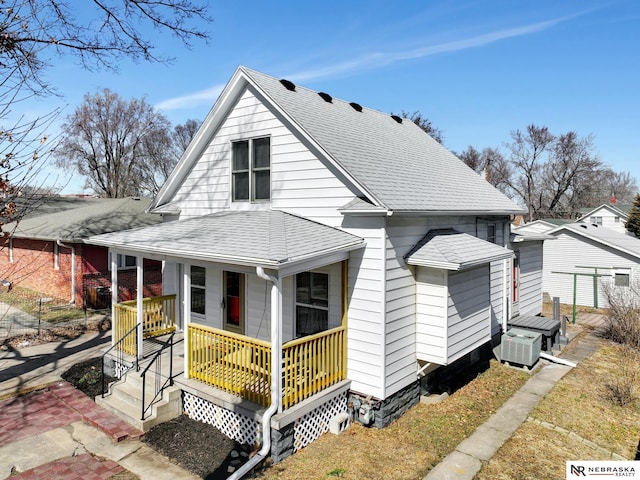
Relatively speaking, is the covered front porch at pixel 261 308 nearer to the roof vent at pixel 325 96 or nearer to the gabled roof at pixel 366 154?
the gabled roof at pixel 366 154

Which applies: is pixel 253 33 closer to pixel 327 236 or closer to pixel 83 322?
pixel 327 236

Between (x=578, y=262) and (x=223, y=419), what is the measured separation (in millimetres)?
21273

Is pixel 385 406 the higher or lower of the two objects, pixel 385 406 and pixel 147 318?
the lower

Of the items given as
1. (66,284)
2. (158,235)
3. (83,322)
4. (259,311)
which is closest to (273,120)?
(158,235)

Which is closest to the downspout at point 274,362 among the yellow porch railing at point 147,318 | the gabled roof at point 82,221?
the yellow porch railing at point 147,318

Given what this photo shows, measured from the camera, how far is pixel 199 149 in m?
10.9

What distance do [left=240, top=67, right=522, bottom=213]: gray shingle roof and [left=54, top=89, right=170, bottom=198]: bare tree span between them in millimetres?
34374

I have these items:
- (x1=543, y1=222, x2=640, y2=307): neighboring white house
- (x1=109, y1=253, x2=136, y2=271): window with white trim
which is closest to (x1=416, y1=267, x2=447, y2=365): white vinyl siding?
(x1=109, y1=253, x2=136, y2=271): window with white trim

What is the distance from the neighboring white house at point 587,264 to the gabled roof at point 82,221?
20805 millimetres

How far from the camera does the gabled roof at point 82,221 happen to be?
16.9 metres

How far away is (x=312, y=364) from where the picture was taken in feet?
23.9

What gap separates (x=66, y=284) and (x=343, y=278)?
14.6 meters

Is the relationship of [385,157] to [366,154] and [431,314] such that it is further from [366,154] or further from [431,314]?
[431,314]

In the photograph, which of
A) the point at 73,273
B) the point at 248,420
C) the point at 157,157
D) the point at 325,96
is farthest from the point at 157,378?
the point at 157,157
